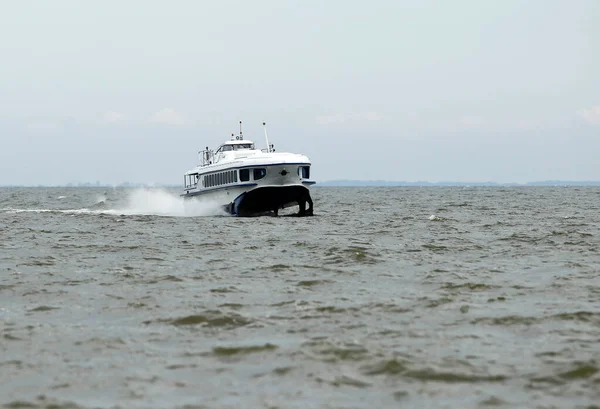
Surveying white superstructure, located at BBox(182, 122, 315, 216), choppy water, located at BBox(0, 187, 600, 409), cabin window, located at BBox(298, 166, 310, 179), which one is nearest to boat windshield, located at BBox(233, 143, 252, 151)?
white superstructure, located at BBox(182, 122, 315, 216)

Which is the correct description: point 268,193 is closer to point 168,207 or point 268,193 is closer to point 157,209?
point 168,207

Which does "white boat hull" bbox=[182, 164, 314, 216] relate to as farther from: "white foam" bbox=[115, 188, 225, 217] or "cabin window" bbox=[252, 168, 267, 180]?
"white foam" bbox=[115, 188, 225, 217]

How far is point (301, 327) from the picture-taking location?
35.4ft

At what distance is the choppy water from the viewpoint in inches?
309

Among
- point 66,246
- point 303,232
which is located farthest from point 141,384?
point 303,232

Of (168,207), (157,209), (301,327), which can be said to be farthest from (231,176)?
(301,327)

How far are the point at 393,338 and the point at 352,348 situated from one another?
78 cm

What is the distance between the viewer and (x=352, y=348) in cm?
951

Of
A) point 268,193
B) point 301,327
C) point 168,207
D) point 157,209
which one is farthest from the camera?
point 157,209

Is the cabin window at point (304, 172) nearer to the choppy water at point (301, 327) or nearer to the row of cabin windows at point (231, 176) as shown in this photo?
the row of cabin windows at point (231, 176)

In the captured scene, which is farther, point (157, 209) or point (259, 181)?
point (157, 209)

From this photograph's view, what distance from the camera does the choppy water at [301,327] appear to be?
7859mm

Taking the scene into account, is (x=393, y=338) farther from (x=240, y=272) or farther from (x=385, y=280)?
(x=240, y=272)

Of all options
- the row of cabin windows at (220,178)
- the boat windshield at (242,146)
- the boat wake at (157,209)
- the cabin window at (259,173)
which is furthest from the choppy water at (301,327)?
the boat windshield at (242,146)
